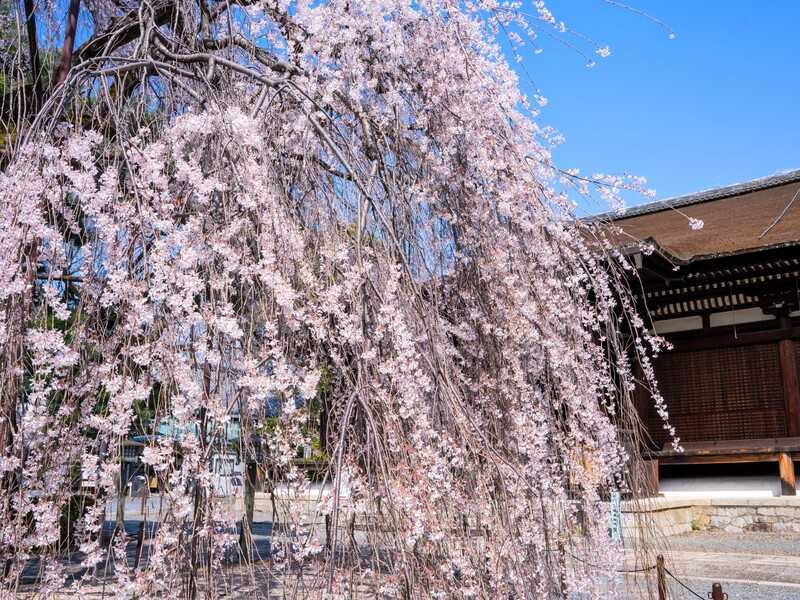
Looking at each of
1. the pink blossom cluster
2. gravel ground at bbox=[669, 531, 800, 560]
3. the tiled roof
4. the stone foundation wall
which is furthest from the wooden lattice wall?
the pink blossom cluster

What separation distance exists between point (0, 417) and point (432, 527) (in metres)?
1.45

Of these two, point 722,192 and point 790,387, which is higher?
point 722,192

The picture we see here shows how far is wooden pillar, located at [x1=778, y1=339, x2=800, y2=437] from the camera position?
961 centimetres

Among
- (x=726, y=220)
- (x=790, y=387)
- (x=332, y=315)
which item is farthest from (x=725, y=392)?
(x=332, y=315)

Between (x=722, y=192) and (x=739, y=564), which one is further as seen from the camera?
(x=722, y=192)

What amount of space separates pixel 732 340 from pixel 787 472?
1.86 m

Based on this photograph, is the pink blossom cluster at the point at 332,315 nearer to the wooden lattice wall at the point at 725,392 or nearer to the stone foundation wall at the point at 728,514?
the stone foundation wall at the point at 728,514

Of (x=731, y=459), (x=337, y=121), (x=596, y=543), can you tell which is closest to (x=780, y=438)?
(x=731, y=459)

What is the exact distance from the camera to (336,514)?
2.24 meters

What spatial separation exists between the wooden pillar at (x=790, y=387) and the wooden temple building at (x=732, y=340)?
0.5 inches

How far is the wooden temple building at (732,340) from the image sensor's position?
31.0 ft

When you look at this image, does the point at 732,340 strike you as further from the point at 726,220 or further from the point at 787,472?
the point at 726,220

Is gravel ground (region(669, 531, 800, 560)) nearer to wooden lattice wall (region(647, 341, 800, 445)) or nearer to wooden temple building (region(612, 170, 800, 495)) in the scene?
wooden temple building (region(612, 170, 800, 495))

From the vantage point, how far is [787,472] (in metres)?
9.58
